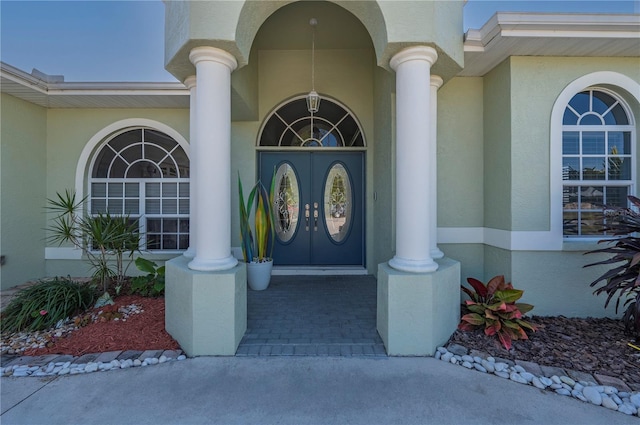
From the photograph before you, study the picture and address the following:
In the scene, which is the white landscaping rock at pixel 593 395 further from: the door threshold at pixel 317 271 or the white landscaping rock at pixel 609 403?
the door threshold at pixel 317 271

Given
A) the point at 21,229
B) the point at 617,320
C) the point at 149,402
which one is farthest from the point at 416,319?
the point at 21,229

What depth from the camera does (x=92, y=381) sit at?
2.60 meters

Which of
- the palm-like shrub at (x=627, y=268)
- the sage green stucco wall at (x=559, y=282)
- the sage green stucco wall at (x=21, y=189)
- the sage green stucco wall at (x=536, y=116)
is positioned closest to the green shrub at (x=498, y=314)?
the sage green stucco wall at (x=559, y=282)

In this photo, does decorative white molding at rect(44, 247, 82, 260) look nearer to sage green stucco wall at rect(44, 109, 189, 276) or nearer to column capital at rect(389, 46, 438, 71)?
sage green stucco wall at rect(44, 109, 189, 276)

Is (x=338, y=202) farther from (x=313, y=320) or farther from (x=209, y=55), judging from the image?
(x=209, y=55)

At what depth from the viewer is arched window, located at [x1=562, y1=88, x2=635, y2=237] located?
4074 mm

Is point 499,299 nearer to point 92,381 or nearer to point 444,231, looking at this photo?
point 444,231

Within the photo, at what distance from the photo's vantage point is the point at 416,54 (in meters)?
3.12

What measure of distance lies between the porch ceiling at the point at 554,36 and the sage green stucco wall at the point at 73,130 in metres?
5.02

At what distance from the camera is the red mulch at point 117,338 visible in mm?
3074

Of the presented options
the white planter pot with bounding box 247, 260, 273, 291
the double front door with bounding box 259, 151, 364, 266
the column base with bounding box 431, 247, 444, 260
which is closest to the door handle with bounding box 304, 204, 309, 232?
the double front door with bounding box 259, 151, 364, 266

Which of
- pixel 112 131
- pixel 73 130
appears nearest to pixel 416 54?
pixel 112 131

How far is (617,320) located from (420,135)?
346 centimetres

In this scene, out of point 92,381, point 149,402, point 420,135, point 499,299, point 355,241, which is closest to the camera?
point 149,402
